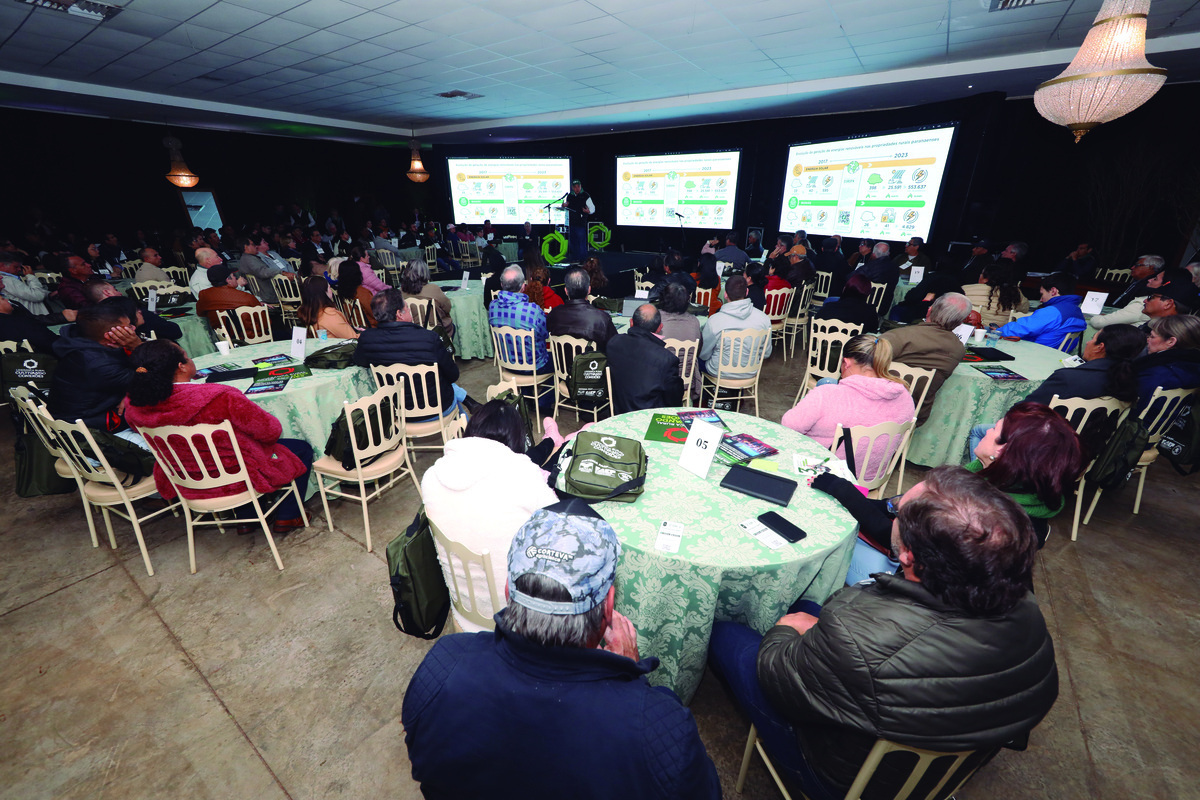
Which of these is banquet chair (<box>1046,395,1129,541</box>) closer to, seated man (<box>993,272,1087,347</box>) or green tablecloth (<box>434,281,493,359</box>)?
seated man (<box>993,272,1087,347</box>)

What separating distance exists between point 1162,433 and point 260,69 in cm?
1018

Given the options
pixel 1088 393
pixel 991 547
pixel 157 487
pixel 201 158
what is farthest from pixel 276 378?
pixel 201 158

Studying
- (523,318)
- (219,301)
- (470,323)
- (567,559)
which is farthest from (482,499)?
(219,301)

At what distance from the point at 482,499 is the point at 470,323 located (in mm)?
4707

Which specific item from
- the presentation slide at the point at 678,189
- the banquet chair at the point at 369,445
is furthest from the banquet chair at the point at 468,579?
the presentation slide at the point at 678,189

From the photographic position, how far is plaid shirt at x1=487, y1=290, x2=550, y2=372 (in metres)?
4.17

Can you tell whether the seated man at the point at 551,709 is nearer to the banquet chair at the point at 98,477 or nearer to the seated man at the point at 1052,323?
the banquet chair at the point at 98,477

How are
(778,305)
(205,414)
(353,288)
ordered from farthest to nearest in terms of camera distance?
1. (778,305)
2. (353,288)
3. (205,414)

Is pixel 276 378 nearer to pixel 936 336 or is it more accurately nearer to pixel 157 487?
pixel 157 487

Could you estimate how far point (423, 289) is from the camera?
5113 millimetres

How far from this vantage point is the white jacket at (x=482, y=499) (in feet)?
4.74

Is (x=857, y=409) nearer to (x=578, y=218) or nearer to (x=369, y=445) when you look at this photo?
(x=369, y=445)

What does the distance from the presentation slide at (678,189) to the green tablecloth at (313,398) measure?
9.77m

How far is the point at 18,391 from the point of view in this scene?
2473 mm
